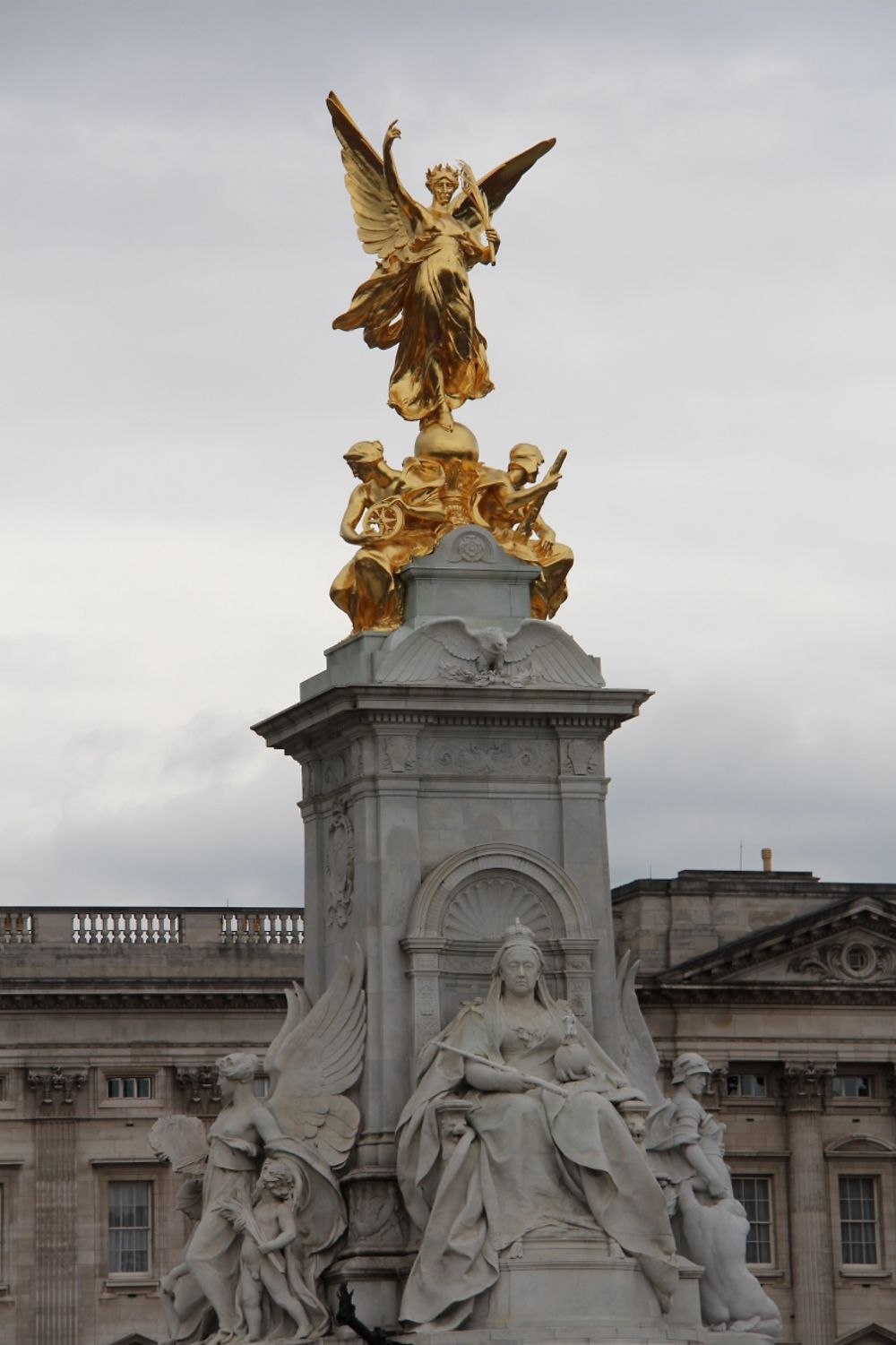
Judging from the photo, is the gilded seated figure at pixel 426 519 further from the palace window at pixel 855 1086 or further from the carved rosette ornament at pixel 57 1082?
the palace window at pixel 855 1086

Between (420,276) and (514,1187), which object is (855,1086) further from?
(514,1187)

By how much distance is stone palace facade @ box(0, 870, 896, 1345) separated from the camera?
69.0 meters

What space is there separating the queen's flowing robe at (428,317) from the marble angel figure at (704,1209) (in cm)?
637

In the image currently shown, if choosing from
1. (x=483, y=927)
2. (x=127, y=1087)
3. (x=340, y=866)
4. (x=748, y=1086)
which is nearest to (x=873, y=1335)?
(x=748, y=1086)

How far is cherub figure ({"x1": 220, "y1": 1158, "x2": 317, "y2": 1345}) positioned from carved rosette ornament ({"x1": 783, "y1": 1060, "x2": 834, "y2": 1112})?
4314cm

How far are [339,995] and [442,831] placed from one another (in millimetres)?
1646

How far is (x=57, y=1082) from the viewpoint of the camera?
69.9 meters

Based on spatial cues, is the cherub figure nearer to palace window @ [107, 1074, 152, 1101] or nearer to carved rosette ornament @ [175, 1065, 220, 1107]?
carved rosette ornament @ [175, 1065, 220, 1107]

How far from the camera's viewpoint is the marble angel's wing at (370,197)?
33531 millimetres

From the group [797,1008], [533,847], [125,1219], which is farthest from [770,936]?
[533,847]

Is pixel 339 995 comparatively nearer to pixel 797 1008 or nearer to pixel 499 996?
pixel 499 996

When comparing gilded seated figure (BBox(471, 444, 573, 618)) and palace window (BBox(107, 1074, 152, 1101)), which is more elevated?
gilded seated figure (BBox(471, 444, 573, 618))

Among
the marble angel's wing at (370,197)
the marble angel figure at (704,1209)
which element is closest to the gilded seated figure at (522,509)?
the marble angel's wing at (370,197)

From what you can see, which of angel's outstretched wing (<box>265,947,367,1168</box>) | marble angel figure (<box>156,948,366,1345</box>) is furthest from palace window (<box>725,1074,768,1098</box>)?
angel's outstretched wing (<box>265,947,367,1168</box>)
